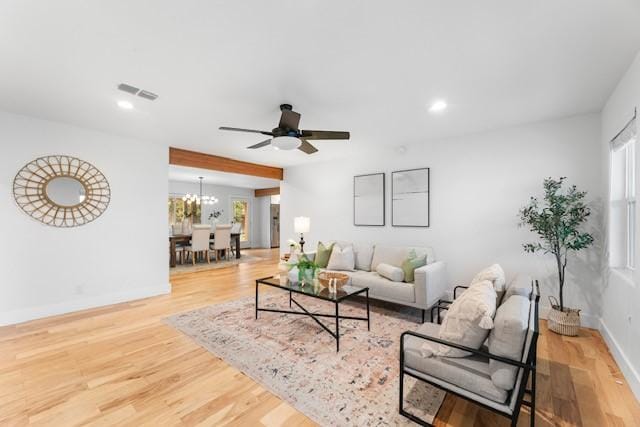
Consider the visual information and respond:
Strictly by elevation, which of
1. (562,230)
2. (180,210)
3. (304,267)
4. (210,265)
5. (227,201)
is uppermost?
(227,201)

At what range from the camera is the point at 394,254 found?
427cm

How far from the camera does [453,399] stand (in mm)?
1981

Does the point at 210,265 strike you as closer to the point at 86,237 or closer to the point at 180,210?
the point at 180,210

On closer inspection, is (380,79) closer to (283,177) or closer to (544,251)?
(544,251)

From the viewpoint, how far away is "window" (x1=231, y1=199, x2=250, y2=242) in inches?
422

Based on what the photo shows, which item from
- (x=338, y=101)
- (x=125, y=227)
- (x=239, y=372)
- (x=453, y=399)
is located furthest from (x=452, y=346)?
(x=125, y=227)

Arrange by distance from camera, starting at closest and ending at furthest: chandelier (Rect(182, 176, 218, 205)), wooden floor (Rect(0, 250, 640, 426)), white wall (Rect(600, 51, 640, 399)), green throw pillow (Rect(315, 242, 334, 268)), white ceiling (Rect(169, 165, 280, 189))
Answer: wooden floor (Rect(0, 250, 640, 426)) → white wall (Rect(600, 51, 640, 399)) → green throw pillow (Rect(315, 242, 334, 268)) → white ceiling (Rect(169, 165, 280, 189)) → chandelier (Rect(182, 176, 218, 205))

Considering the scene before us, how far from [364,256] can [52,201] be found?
442 centimetres

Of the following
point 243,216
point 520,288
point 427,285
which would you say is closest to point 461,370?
point 520,288

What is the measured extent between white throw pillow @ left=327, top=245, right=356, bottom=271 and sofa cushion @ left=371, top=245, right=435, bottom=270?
0.35 m

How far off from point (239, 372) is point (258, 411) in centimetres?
52

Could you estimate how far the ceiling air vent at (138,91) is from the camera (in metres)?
2.60

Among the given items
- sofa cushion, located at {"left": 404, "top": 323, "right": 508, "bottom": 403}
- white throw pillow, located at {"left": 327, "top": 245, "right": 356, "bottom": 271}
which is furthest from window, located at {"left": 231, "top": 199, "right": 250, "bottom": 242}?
sofa cushion, located at {"left": 404, "top": 323, "right": 508, "bottom": 403}

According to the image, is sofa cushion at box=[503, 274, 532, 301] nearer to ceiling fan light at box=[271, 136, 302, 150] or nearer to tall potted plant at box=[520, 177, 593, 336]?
tall potted plant at box=[520, 177, 593, 336]
